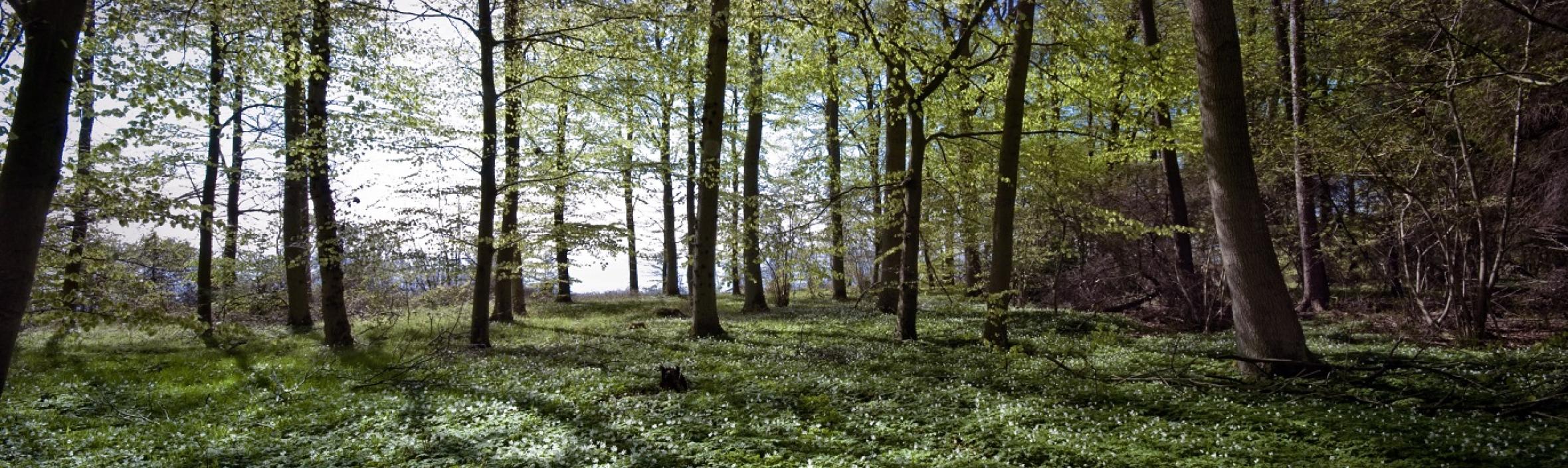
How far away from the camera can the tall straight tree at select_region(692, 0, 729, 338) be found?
13.6m

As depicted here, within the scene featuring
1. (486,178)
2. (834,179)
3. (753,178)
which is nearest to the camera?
Result: (486,178)

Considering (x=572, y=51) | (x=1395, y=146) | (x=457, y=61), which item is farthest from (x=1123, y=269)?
(x=457, y=61)

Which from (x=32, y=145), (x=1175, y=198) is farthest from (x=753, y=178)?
(x=32, y=145)

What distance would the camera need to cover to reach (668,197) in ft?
84.1

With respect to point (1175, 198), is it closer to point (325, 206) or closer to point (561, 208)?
point (561, 208)

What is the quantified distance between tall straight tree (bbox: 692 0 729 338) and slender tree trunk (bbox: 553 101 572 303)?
2641mm

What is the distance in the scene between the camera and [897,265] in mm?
17172

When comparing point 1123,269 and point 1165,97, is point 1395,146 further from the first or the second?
point 1123,269

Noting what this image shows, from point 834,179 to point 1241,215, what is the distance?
9889 millimetres

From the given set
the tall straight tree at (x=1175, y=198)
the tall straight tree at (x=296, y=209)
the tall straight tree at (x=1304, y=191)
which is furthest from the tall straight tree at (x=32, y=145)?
the tall straight tree at (x=1304, y=191)

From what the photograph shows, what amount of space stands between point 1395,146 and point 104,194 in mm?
15436

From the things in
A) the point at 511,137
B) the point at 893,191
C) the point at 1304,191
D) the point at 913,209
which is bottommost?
the point at 913,209

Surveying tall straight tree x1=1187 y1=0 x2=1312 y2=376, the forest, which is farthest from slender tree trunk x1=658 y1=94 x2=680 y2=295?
tall straight tree x1=1187 y1=0 x2=1312 y2=376

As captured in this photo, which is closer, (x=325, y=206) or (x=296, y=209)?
(x=325, y=206)
